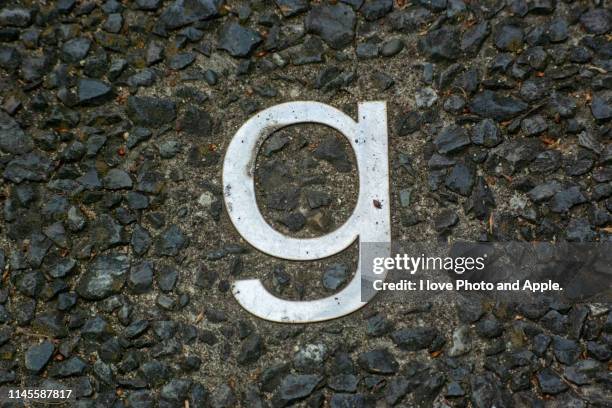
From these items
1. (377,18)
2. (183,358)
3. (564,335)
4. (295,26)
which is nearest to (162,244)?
(183,358)

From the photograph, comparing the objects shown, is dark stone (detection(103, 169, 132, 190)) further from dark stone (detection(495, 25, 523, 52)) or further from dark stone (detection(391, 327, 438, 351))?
dark stone (detection(495, 25, 523, 52))

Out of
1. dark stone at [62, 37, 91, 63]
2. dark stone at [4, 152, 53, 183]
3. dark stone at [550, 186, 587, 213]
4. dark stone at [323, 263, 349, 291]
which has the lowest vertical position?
dark stone at [323, 263, 349, 291]

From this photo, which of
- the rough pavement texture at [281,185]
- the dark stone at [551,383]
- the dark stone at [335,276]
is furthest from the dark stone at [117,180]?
the dark stone at [551,383]

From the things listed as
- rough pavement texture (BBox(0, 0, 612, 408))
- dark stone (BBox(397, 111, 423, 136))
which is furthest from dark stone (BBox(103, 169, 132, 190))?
dark stone (BBox(397, 111, 423, 136))

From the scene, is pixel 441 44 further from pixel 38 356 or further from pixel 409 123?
pixel 38 356

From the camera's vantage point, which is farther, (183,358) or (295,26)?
(295,26)

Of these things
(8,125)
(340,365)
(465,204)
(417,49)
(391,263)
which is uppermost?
(417,49)

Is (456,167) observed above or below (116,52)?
below

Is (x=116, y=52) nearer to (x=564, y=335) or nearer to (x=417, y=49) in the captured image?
(x=417, y=49)
